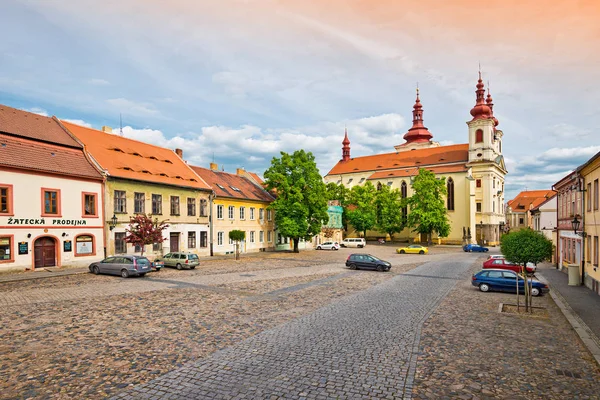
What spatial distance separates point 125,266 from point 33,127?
531 inches

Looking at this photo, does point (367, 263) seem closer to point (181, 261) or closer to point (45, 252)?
point (181, 261)

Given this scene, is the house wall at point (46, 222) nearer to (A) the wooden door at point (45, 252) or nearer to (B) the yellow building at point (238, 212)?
(A) the wooden door at point (45, 252)

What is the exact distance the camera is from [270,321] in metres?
13.2

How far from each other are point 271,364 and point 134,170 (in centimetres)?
2817

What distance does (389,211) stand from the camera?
68625 millimetres

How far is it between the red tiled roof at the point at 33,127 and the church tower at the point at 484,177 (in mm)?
61948

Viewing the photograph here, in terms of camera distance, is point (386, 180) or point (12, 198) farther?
point (386, 180)

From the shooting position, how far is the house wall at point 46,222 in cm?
2441

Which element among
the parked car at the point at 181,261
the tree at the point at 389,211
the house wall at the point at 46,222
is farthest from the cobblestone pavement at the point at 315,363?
the tree at the point at 389,211

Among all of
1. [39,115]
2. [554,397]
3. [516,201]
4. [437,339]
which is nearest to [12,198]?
[39,115]

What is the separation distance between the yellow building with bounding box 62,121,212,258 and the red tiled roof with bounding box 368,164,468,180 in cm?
4835

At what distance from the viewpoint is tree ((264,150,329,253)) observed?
43781 mm

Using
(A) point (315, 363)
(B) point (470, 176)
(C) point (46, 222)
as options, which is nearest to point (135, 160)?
(C) point (46, 222)

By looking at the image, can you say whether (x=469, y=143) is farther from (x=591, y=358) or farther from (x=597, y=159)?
(x=591, y=358)
